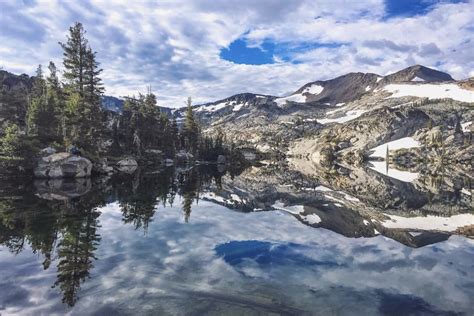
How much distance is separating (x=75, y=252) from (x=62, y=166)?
45.6m

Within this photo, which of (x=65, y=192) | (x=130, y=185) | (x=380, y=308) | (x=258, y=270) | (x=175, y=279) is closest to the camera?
(x=380, y=308)

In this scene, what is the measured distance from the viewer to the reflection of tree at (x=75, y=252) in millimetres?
14050

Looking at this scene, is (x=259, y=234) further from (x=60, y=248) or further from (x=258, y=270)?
(x=60, y=248)

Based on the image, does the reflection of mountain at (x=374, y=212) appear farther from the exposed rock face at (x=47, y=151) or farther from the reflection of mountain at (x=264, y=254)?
the exposed rock face at (x=47, y=151)

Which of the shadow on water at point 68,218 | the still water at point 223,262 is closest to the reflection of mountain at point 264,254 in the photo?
the still water at point 223,262

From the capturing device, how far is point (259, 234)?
945 inches

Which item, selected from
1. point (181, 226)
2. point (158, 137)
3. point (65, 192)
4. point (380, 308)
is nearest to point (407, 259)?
point (380, 308)

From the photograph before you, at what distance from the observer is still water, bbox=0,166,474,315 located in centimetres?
1286

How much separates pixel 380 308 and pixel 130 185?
42.4 metres

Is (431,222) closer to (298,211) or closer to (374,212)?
(374,212)

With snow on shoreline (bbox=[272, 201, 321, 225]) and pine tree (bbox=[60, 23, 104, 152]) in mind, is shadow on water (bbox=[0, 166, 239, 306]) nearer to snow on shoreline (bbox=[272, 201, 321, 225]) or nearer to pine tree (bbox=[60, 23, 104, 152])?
snow on shoreline (bbox=[272, 201, 321, 225])

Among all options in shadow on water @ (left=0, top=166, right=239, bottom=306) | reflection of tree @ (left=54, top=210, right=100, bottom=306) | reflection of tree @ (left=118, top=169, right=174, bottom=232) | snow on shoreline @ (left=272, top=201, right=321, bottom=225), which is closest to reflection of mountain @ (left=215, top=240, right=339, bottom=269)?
shadow on water @ (left=0, top=166, right=239, bottom=306)

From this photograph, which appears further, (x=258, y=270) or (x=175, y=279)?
(x=258, y=270)

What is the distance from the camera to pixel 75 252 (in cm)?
1833
